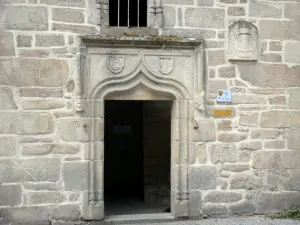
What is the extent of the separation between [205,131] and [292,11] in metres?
2.09

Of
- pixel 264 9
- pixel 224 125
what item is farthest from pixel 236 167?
pixel 264 9

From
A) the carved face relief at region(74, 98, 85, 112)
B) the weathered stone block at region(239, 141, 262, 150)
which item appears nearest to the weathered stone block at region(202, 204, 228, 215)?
the weathered stone block at region(239, 141, 262, 150)

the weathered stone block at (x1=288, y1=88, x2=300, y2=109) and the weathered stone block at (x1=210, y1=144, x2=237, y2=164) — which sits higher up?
the weathered stone block at (x1=288, y1=88, x2=300, y2=109)

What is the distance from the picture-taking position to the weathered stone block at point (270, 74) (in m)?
5.95

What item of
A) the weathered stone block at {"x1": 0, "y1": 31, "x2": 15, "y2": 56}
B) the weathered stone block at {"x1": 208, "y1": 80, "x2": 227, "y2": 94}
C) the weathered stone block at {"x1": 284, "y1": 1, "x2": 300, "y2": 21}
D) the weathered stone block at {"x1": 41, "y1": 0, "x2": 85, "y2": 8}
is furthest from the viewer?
the weathered stone block at {"x1": 284, "y1": 1, "x2": 300, "y2": 21}

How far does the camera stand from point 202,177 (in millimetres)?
5832

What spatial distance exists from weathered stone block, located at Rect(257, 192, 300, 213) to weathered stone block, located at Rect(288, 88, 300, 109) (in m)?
1.22

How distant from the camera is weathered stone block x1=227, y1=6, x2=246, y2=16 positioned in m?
5.93

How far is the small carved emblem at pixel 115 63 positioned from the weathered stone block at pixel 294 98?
92.9 inches

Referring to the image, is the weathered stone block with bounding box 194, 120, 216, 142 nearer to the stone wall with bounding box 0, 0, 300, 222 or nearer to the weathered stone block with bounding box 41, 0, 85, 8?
the stone wall with bounding box 0, 0, 300, 222

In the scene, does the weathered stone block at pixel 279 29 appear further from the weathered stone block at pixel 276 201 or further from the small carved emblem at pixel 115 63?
the weathered stone block at pixel 276 201

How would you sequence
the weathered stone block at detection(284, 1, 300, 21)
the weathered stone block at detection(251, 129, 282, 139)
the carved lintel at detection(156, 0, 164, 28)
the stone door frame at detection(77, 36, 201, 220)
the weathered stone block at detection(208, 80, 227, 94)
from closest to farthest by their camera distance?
the stone door frame at detection(77, 36, 201, 220) < the carved lintel at detection(156, 0, 164, 28) < the weathered stone block at detection(208, 80, 227, 94) < the weathered stone block at detection(251, 129, 282, 139) < the weathered stone block at detection(284, 1, 300, 21)

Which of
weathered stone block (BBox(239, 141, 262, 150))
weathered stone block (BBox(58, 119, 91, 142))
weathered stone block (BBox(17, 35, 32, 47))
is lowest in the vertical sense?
weathered stone block (BBox(239, 141, 262, 150))

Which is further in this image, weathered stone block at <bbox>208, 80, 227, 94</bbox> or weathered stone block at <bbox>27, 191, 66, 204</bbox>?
weathered stone block at <bbox>208, 80, 227, 94</bbox>
